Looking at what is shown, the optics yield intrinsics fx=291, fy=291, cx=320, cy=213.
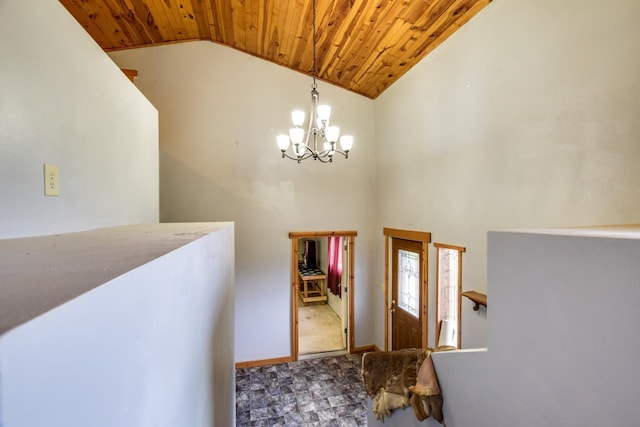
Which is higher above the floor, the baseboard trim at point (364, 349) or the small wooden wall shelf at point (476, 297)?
the small wooden wall shelf at point (476, 297)

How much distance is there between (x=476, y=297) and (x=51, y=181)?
3134mm

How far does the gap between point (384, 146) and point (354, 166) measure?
571mm

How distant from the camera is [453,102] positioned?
3.10 metres

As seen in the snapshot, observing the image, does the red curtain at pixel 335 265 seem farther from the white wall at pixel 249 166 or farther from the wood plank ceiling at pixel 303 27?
the wood plank ceiling at pixel 303 27

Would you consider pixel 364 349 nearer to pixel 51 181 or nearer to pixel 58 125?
pixel 51 181

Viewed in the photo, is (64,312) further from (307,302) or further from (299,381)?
(307,302)

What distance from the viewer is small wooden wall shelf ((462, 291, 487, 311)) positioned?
8.60 feet

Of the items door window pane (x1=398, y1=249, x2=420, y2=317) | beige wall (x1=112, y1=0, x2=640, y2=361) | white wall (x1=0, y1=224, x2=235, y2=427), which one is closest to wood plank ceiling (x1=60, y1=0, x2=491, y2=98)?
beige wall (x1=112, y1=0, x2=640, y2=361)

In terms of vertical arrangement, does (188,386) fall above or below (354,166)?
below

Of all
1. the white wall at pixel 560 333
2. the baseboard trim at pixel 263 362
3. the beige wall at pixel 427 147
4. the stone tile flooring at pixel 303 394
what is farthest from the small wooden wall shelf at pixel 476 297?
the baseboard trim at pixel 263 362

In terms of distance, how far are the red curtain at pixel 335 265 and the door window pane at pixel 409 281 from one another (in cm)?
203

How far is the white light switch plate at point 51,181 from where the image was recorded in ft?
4.29

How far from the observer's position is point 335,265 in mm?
6527

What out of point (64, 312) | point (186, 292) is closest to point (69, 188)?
point (186, 292)
